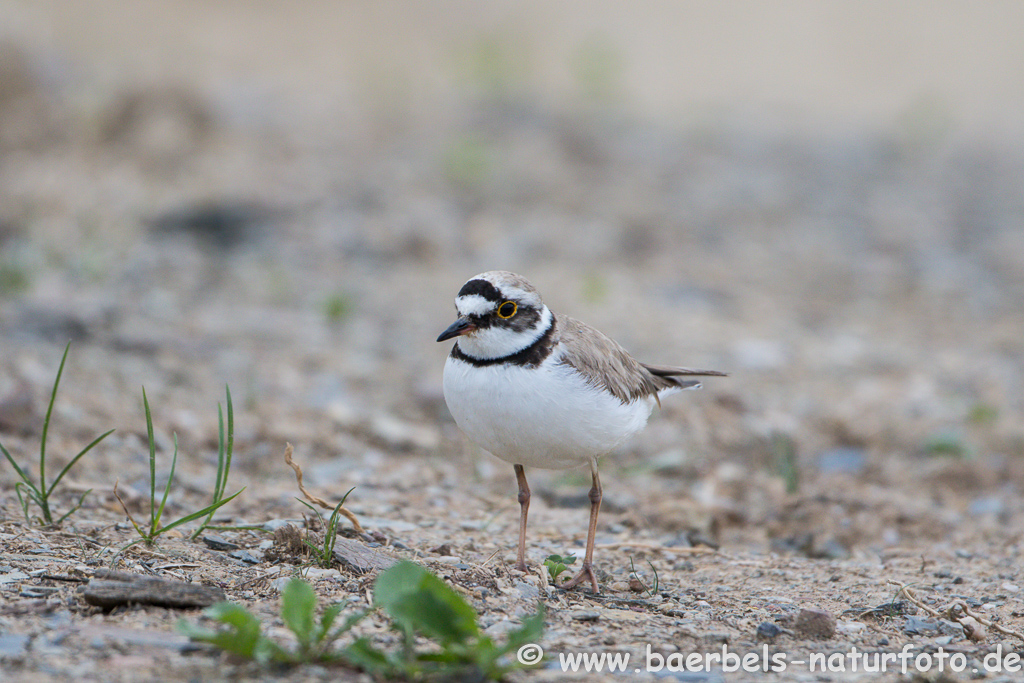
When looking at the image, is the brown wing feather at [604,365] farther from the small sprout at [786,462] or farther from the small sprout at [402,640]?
the small sprout at [402,640]

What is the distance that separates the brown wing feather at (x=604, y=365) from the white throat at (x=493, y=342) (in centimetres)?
19

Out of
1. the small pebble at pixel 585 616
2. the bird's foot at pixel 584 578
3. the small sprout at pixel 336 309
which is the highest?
the small sprout at pixel 336 309

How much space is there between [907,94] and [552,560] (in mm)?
14855

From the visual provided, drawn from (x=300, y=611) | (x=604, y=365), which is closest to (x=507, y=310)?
(x=604, y=365)

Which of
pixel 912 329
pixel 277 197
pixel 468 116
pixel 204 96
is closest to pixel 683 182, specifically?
pixel 468 116

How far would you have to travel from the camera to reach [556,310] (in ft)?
26.0

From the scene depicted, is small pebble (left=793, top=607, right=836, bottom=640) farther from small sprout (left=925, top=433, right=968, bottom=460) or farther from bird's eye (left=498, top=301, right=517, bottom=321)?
small sprout (left=925, top=433, right=968, bottom=460)

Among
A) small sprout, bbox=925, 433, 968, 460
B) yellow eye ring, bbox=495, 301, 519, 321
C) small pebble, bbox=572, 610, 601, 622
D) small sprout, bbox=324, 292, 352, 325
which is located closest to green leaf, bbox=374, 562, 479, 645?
small pebble, bbox=572, 610, 601, 622

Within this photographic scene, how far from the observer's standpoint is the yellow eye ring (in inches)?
159

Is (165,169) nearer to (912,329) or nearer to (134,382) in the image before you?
(134,382)
